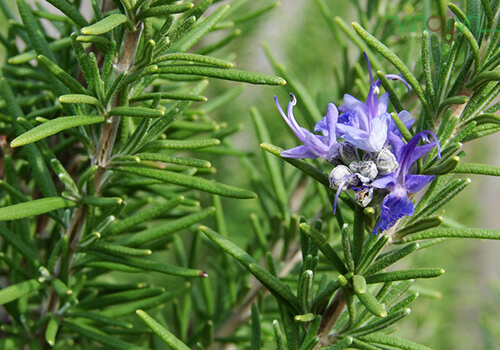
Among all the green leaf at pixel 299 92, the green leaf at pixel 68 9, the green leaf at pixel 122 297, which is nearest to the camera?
the green leaf at pixel 68 9

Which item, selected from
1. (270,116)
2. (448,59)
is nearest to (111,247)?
(448,59)

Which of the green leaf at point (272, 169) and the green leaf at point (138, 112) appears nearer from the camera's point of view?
the green leaf at point (138, 112)

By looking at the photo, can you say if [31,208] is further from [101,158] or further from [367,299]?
[367,299]

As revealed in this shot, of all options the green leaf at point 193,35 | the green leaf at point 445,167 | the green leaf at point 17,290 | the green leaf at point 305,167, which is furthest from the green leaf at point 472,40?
the green leaf at point 17,290

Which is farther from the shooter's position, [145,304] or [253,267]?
[145,304]

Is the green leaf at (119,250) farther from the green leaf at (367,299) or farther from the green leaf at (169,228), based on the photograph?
the green leaf at (367,299)

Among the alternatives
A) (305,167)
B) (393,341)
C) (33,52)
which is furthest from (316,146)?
(33,52)

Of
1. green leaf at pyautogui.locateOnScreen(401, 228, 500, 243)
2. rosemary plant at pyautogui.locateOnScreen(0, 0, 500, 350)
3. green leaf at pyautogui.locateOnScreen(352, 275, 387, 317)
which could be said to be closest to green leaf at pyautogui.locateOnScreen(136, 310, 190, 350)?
rosemary plant at pyautogui.locateOnScreen(0, 0, 500, 350)
